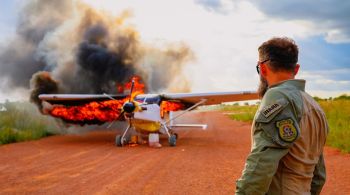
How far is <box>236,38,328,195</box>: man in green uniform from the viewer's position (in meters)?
2.53

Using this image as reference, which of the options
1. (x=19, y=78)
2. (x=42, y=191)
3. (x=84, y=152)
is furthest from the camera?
(x=19, y=78)

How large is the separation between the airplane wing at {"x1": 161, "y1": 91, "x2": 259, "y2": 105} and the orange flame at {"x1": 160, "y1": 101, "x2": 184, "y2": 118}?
0.52m

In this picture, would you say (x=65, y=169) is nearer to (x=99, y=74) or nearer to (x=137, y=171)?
(x=137, y=171)

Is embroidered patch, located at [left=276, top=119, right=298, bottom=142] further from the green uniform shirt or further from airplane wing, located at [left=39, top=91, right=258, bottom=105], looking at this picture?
airplane wing, located at [left=39, top=91, right=258, bottom=105]

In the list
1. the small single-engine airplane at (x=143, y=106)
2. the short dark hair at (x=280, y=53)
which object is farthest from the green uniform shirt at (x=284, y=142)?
the small single-engine airplane at (x=143, y=106)

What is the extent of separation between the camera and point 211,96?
20906 mm

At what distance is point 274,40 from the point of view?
277 cm

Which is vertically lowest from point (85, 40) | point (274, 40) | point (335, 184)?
point (335, 184)

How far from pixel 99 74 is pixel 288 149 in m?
28.1

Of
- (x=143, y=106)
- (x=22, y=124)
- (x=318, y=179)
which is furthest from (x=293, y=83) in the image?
(x=22, y=124)

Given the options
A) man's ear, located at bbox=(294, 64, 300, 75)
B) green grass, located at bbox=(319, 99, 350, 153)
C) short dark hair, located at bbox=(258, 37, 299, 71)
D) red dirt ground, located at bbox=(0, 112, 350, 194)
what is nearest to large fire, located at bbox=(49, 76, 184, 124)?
red dirt ground, located at bbox=(0, 112, 350, 194)

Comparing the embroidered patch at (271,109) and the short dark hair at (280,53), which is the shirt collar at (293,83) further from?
the embroidered patch at (271,109)

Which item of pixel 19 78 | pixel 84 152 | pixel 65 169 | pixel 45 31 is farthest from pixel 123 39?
pixel 65 169

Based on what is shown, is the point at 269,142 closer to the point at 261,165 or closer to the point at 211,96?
the point at 261,165
